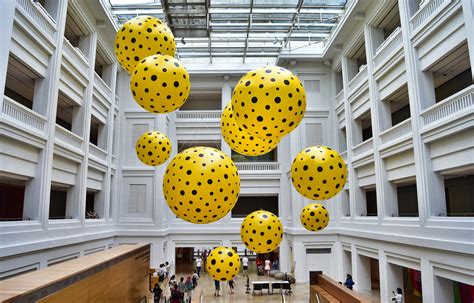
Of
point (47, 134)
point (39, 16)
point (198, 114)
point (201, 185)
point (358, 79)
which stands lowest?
point (201, 185)

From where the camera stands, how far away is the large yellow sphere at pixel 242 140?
539 centimetres

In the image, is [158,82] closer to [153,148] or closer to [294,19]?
[153,148]

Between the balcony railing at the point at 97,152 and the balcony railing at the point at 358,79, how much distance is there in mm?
12777

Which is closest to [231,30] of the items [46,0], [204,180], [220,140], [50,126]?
[220,140]

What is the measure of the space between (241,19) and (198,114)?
24.6 ft

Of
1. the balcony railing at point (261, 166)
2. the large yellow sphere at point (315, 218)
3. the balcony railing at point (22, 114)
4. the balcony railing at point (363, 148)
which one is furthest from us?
the balcony railing at point (261, 166)

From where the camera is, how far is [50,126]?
12.9 metres

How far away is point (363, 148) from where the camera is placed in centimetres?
1731

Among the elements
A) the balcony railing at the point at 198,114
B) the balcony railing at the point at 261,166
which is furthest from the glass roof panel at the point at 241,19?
the balcony railing at the point at 261,166

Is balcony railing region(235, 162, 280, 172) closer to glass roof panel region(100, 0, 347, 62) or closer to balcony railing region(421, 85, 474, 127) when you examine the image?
glass roof panel region(100, 0, 347, 62)

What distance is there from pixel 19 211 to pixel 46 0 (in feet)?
28.6

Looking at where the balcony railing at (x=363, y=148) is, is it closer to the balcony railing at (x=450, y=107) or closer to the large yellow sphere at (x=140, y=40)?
the balcony railing at (x=450, y=107)

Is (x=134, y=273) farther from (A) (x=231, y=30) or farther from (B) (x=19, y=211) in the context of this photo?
(A) (x=231, y=30)

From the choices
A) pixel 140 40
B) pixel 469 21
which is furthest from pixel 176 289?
pixel 469 21
